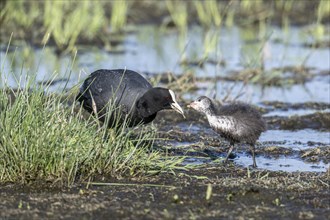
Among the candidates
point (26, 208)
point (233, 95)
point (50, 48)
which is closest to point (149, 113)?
point (26, 208)

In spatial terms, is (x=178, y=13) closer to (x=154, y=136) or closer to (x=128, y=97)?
(x=128, y=97)

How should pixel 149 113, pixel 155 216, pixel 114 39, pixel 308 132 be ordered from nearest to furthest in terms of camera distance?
pixel 155 216
pixel 149 113
pixel 308 132
pixel 114 39

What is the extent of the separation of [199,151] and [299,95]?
373 cm

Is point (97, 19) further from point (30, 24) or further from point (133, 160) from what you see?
point (133, 160)

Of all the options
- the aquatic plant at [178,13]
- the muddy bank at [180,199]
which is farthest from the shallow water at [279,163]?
the aquatic plant at [178,13]

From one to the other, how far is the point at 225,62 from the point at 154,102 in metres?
6.25

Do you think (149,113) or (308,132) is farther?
(308,132)

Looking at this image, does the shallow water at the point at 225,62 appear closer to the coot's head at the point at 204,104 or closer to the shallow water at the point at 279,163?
the shallow water at the point at 279,163

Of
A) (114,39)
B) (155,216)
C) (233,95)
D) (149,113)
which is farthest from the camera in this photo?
(114,39)

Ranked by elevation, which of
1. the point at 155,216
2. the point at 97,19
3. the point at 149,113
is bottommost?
the point at 155,216

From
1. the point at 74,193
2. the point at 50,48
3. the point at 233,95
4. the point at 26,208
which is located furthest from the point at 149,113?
the point at 50,48

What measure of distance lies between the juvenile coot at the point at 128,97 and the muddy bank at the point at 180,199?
3.33 feet

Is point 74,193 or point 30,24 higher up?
point 30,24

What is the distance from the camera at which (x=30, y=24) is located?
1487 cm
